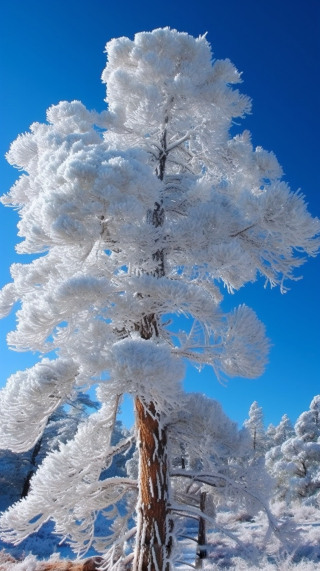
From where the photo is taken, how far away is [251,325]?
14.1 feet

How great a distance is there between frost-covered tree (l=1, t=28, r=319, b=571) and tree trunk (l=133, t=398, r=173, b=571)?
0.01 m

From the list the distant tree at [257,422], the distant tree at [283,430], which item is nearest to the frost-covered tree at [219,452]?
the distant tree at [257,422]

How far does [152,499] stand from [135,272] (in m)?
2.81

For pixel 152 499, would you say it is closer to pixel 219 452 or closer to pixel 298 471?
pixel 219 452

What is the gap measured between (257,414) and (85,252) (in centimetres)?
3398

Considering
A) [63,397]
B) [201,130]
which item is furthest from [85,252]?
[201,130]

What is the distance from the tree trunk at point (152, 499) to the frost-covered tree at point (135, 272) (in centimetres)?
1

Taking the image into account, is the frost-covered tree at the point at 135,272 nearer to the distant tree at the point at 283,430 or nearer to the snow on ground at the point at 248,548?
the snow on ground at the point at 248,548

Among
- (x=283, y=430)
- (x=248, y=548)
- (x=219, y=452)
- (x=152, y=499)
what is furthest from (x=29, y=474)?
(x=283, y=430)

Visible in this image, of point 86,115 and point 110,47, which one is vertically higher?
point 110,47

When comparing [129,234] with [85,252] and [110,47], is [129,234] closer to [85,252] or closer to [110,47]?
[85,252]

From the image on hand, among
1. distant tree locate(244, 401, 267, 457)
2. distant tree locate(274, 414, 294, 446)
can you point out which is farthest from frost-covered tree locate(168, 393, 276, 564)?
distant tree locate(274, 414, 294, 446)

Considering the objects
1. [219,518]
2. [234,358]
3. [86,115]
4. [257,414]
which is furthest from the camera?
[257,414]

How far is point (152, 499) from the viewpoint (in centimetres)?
444
